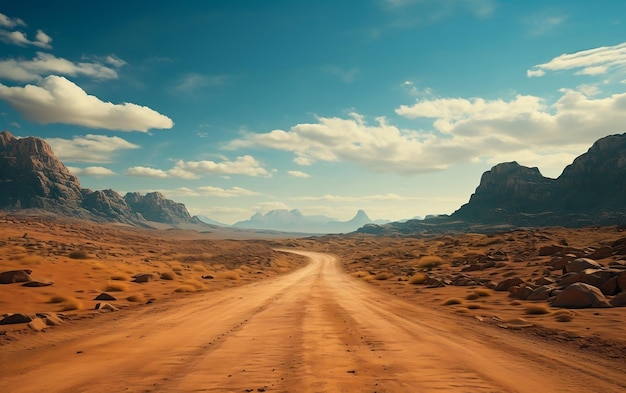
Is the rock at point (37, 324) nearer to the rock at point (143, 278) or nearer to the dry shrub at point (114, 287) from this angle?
the dry shrub at point (114, 287)

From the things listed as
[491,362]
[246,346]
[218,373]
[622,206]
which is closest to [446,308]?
[491,362]

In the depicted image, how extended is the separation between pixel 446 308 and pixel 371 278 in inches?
765

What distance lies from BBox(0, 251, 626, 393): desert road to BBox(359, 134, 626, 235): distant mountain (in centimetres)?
14506

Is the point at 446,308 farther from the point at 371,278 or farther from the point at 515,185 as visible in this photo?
the point at 515,185

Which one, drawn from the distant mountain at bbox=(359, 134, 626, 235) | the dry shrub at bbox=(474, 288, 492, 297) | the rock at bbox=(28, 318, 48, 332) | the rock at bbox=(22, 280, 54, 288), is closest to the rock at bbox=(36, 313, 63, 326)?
the rock at bbox=(28, 318, 48, 332)

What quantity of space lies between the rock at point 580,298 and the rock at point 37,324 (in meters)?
19.9

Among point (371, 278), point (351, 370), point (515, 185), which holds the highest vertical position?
point (515, 185)

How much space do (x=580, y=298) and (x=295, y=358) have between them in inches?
515

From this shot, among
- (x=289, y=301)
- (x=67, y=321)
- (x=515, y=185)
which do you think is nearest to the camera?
(x=67, y=321)

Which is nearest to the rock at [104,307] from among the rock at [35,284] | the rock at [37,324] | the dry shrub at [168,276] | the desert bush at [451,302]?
the rock at [37,324]

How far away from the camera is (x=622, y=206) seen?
445ft

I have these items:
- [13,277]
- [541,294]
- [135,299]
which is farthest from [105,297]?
[541,294]

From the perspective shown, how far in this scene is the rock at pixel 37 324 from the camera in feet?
37.3

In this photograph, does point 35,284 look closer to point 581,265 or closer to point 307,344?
point 307,344
